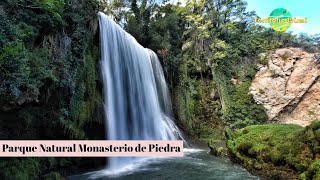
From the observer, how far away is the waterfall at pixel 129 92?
11.4m

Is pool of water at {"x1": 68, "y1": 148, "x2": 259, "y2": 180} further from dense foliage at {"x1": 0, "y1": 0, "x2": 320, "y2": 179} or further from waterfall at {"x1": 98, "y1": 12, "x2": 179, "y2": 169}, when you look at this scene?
dense foliage at {"x1": 0, "y1": 0, "x2": 320, "y2": 179}

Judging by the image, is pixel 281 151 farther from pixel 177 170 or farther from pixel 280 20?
pixel 280 20

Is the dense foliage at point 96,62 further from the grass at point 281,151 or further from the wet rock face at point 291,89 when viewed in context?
the grass at point 281,151

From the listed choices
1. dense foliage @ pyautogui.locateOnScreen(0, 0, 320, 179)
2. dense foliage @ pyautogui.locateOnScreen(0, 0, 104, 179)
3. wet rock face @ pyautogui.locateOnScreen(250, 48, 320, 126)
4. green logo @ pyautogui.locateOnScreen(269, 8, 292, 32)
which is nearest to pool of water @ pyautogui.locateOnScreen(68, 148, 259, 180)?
dense foliage @ pyautogui.locateOnScreen(0, 0, 104, 179)

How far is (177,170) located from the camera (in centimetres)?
920

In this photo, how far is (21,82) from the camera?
584 centimetres

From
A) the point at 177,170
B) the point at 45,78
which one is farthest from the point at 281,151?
the point at 45,78

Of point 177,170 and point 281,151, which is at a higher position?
point 281,151

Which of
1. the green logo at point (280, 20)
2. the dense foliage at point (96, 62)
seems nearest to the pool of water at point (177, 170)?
the dense foliage at point (96, 62)

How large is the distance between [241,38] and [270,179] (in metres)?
16.4

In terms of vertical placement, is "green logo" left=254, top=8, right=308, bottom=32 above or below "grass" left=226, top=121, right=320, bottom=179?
above

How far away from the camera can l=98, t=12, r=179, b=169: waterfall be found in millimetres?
11414

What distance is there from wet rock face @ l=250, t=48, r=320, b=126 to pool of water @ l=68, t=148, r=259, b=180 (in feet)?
33.2

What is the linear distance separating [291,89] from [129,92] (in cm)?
1241
